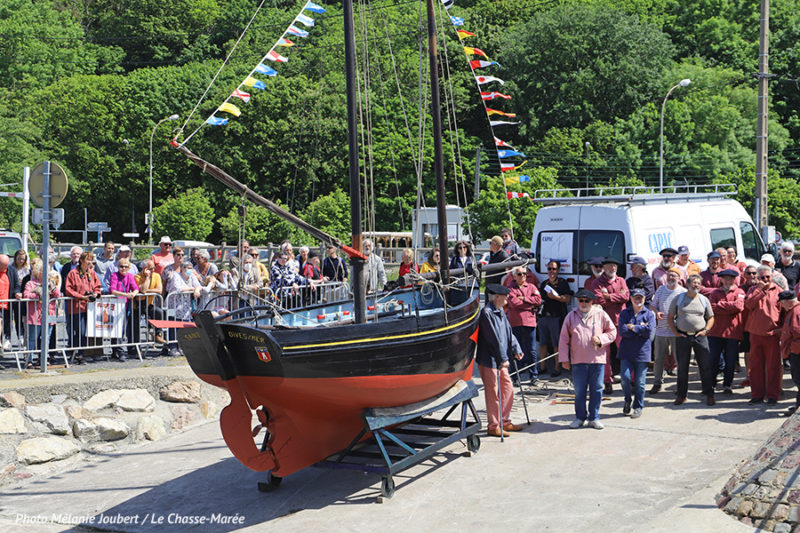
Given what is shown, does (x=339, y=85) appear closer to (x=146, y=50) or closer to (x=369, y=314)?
(x=146, y=50)

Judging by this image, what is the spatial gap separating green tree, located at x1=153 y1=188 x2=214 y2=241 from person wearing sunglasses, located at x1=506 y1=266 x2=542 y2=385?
146ft

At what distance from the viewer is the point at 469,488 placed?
342 inches

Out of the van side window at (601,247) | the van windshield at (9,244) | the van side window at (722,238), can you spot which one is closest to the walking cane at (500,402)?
the van side window at (601,247)

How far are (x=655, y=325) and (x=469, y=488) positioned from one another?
14.0ft

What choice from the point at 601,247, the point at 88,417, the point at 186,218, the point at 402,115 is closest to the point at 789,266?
the point at 601,247

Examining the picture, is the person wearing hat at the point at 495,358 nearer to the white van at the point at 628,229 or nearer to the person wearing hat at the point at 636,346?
the person wearing hat at the point at 636,346

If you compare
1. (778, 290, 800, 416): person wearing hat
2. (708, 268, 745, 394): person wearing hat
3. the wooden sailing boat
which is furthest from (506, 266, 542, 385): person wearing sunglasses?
the wooden sailing boat

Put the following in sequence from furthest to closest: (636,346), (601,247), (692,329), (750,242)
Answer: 1. (750,242)
2. (601,247)
3. (692,329)
4. (636,346)

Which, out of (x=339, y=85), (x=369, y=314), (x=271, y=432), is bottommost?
(x=271, y=432)

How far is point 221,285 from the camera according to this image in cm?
1436

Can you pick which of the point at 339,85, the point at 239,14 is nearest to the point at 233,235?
the point at 339,85

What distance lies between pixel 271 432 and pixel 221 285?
6.21 meters

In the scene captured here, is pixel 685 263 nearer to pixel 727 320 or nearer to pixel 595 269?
pixel 595 269

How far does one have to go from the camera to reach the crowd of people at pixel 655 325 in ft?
35.0
